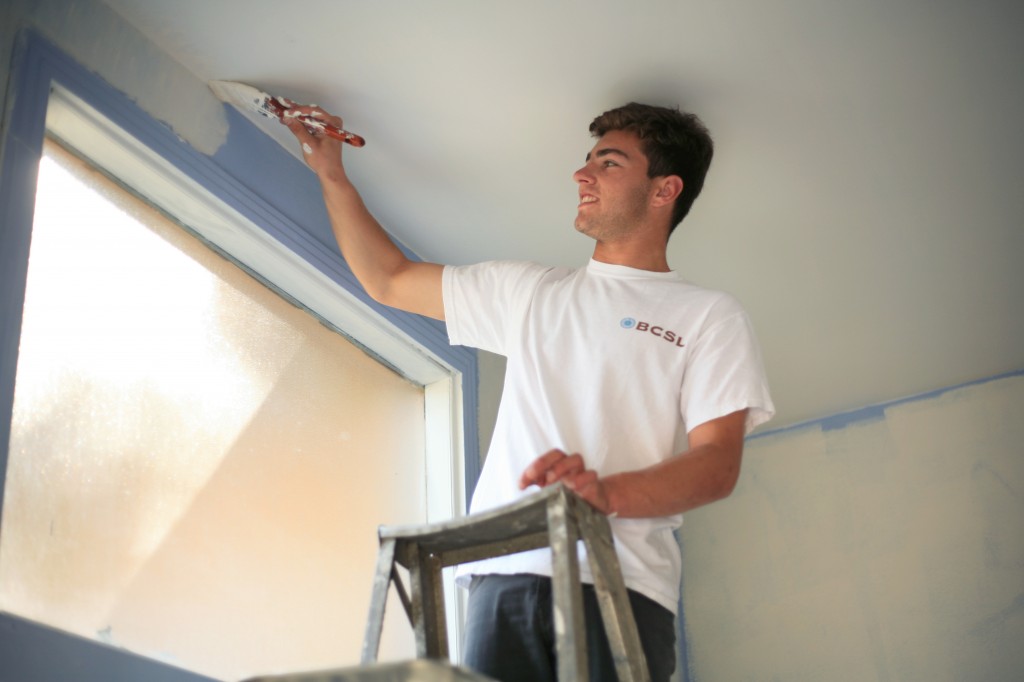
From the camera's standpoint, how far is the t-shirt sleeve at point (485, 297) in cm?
231

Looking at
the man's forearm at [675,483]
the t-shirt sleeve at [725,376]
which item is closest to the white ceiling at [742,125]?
the t-shirt sleeve at [725,376]

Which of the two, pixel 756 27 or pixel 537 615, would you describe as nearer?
pixel 537 615

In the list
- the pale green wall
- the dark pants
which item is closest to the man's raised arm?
the dark pants

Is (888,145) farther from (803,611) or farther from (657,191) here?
(803,611)

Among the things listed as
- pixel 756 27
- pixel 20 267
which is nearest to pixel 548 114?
pixel 756 27

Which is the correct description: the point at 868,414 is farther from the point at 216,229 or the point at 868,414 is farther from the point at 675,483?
the point at 216,229

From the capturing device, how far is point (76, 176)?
7.24 ft

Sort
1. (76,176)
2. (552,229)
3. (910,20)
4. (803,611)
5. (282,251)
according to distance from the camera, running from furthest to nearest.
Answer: (803,611) → (552,229) → (282,251) → (910,20) → (76,176)

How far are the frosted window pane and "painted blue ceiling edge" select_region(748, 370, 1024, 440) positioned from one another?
4.49ft

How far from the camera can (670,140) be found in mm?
2461

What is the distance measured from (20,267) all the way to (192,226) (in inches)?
25.7

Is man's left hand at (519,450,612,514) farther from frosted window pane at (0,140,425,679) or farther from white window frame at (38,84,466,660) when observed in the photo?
white window frame at (38,84,466,660)

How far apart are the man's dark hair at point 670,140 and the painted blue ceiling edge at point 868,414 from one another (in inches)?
49.3

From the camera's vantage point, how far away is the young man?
5.90 feet
